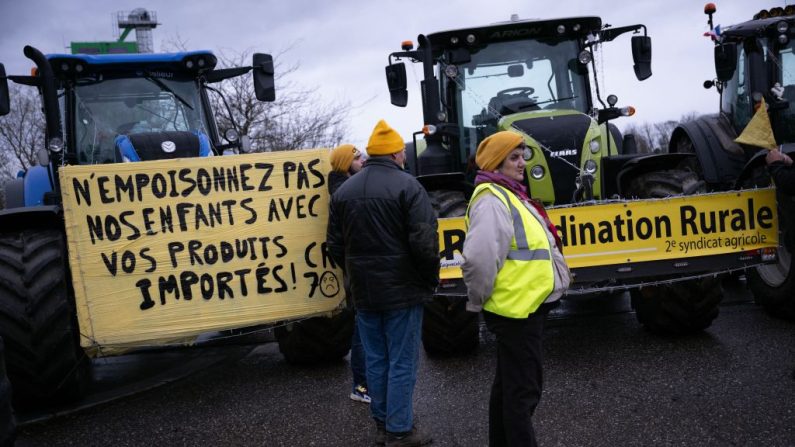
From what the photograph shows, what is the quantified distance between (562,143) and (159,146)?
3.49 metres

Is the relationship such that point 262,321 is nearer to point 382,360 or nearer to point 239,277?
point 239,277

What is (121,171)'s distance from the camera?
5.08m

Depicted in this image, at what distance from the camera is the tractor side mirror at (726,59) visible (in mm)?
7035

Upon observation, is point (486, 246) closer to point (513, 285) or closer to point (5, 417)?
point (513, 285)

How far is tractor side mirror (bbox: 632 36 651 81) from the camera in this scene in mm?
6797

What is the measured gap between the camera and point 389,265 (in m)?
4.19

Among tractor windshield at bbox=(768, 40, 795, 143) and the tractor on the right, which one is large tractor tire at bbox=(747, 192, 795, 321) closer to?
the tractor on the right

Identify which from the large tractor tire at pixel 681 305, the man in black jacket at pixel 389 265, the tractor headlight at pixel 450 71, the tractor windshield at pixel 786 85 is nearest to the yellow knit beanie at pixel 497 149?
the man in black jacket at pixel 389 265

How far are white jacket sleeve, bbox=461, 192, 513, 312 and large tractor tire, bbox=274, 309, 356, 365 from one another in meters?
2.69

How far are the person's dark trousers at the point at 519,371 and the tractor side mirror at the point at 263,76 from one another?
4078mm

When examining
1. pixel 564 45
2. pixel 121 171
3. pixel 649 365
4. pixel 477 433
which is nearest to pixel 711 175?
pixel 564 45

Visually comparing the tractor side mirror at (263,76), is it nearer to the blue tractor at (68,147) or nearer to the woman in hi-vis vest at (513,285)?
the blue tractor at (68,147)

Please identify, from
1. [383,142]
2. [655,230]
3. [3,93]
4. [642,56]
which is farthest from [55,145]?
[642,56]

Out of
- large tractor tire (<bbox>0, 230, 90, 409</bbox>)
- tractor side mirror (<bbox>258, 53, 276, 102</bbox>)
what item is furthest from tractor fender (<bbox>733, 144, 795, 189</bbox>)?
large tractor tire (<bbox>0, 230, 90, 409</bbox>)
